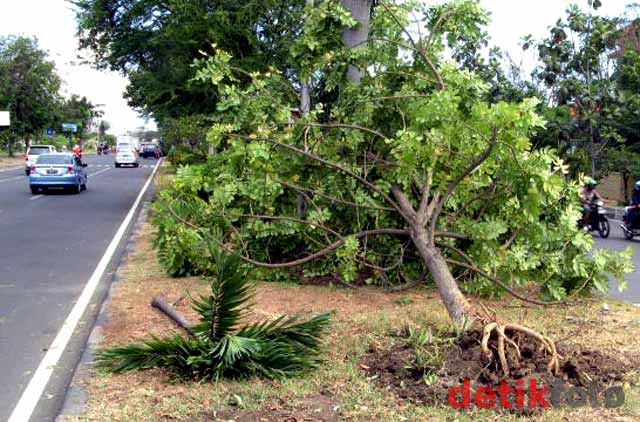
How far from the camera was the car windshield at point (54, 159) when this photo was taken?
2800 centimetres

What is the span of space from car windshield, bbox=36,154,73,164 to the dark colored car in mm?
54943

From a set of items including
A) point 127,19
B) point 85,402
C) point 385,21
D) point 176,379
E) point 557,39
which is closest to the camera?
point 85,402

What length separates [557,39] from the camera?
77.7 feet

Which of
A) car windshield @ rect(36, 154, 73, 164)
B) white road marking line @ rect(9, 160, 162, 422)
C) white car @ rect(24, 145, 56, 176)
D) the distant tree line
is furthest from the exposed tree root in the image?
the distant tree line

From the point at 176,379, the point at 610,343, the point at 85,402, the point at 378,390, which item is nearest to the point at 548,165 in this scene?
the point at 610,343

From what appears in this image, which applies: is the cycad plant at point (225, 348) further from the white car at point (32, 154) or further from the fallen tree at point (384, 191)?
the white car at point (32, 154)

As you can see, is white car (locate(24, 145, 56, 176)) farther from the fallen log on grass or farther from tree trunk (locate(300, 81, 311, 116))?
the fallen log on grass

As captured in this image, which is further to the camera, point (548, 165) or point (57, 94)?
point (57, 94)

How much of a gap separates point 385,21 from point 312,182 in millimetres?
2236

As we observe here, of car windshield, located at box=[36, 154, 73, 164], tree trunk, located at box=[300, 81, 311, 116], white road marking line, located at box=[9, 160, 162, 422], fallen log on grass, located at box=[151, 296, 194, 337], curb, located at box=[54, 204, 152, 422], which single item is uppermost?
tree trunk, located at box=[300, 81, 311, 116]

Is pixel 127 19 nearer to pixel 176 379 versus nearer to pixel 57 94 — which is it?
pixel 176 379

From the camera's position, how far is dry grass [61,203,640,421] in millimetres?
4980

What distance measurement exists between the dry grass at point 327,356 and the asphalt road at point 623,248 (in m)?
1.38

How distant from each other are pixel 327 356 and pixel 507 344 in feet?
5.01
